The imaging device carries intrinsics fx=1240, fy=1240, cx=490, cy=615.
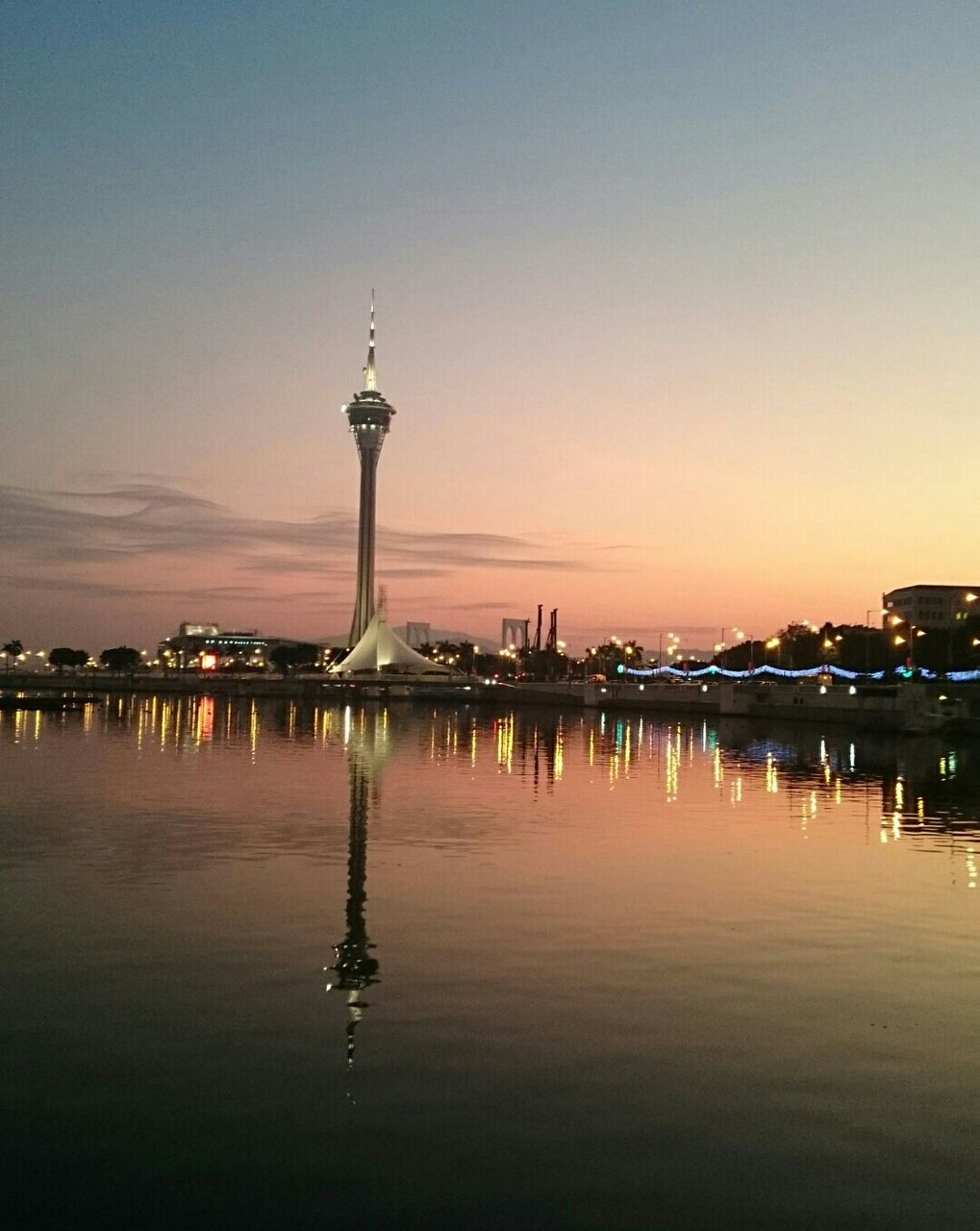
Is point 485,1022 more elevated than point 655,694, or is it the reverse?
point 655,694

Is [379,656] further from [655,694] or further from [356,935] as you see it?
[356,935]

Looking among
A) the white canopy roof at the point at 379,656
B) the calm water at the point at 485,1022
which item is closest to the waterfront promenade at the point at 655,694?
the white canopy roof at the point at 379,656

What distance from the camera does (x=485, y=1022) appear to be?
11273 mm

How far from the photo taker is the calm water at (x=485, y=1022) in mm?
7875

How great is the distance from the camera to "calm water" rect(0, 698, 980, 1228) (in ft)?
25.8

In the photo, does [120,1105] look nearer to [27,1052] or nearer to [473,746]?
[27,1052]

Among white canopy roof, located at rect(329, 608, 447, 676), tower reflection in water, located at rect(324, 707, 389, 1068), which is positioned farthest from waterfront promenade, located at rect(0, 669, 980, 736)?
tower reflection in water, located at rect(324, 707, 389, 1068)

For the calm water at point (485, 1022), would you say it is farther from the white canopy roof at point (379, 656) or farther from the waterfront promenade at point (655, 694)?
the white canopy roof at point (379, 656)

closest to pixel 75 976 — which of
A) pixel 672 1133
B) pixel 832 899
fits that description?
pixel 672 1133

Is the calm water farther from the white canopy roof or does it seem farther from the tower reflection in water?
the white canopy roof

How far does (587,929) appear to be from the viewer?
607 inches

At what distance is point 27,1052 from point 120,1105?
1584 mm

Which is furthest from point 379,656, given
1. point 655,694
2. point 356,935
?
point 356,935

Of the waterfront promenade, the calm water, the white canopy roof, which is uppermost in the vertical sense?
the white canopy roof
